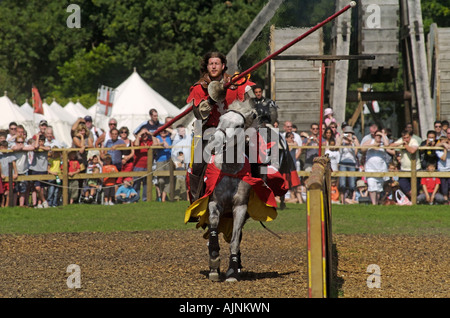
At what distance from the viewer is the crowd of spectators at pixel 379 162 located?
1752 cm

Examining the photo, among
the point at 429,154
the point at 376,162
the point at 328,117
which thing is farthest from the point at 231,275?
the point at 328,117

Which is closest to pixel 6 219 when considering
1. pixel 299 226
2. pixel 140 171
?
pixel 140 171

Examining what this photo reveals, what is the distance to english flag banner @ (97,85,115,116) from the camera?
2933 cm

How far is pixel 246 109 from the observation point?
8164 mm

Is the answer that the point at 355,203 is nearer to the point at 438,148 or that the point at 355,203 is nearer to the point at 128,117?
the point at 438,148

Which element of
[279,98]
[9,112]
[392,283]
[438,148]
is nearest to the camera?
[392,283]

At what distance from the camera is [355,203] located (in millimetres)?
17781

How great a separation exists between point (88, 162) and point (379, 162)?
6.10 m

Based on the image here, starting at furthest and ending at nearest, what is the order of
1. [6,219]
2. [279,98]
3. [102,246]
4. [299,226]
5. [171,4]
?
[171,4] < [279,98] < [6,219] < [299,226] < [102,246]

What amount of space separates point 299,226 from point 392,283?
6.00 meters

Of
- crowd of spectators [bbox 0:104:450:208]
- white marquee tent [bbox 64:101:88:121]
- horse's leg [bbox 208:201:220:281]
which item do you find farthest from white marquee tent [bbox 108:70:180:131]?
horse's leg [bbox 208:201:220:281]

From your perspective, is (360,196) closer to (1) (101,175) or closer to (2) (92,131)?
(1) (101,175)

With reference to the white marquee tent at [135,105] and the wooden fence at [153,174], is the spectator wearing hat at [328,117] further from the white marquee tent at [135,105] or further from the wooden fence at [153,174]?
the white marquee tent at [135,105]

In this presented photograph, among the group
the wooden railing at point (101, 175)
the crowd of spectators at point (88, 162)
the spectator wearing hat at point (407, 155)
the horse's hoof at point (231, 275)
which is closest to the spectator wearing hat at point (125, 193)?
the crowd of spectators at point (88, 162)
